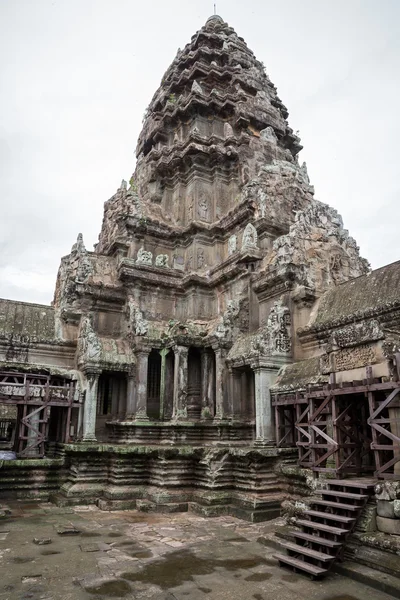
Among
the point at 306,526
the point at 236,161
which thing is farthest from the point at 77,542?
the point at 236,161

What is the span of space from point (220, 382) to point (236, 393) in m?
0.69

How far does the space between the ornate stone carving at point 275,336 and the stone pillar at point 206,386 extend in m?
2.92

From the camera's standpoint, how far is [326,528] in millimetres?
7688

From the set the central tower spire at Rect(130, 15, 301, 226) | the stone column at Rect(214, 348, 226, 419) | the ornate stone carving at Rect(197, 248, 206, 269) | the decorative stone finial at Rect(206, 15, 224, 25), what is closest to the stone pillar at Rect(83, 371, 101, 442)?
the stone column at Rect(214, 348, 226, 419)

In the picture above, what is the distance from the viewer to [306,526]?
810 centimetres

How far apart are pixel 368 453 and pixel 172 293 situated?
11.0 meters

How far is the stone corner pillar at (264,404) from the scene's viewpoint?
1362 centimetres

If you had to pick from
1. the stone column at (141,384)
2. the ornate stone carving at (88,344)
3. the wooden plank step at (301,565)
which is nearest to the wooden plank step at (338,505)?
the wooden plank step at (301,565)

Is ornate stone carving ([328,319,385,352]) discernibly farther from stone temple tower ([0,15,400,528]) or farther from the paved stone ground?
the paved stone ground

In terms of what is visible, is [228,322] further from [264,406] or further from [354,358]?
[354,358]

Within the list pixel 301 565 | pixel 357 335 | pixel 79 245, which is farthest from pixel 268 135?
pixel 301 565

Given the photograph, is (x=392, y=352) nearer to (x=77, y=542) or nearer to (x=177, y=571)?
(x=177, y=571)

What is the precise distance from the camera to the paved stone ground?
21.3 feet

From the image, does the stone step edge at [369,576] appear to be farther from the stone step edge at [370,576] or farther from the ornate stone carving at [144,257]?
the ornate stone carving at [144,257]
